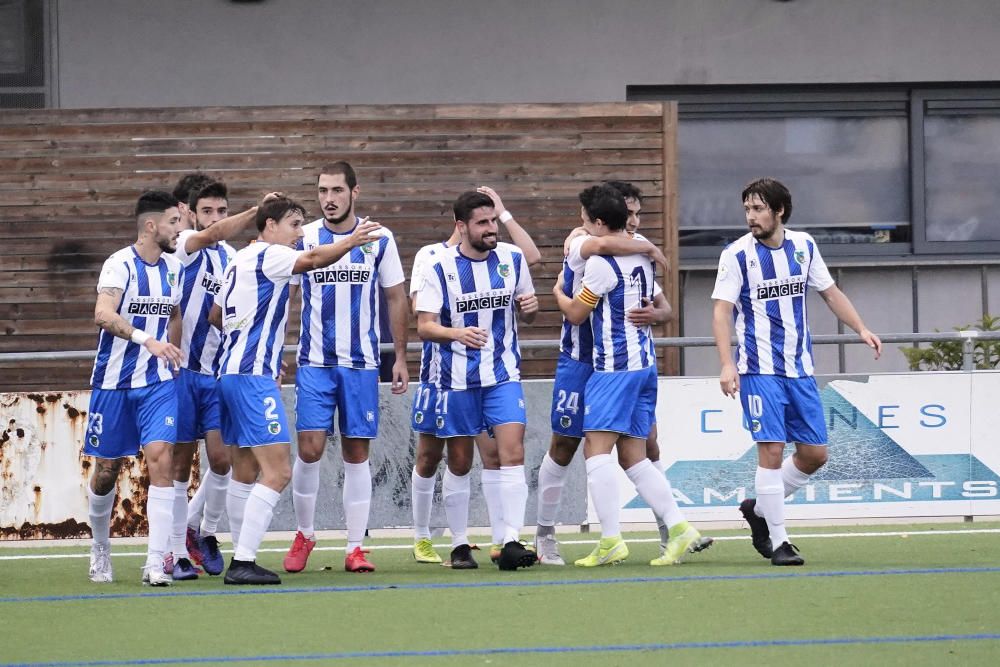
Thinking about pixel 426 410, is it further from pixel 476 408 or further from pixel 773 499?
pixel 773 499

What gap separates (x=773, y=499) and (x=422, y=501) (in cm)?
208

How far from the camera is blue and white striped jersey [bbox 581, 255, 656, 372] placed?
29.2ft

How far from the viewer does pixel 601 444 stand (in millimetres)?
8898

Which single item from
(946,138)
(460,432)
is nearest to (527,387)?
(460,432)

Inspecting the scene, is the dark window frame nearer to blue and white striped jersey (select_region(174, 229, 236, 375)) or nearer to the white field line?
the white field line

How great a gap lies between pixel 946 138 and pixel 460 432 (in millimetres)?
10256

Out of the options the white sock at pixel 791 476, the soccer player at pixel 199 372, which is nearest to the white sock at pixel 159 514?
the soccer player at pixel 199 372

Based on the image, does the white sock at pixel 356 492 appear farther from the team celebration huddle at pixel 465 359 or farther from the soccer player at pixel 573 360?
the soccer player at pixel 573 360

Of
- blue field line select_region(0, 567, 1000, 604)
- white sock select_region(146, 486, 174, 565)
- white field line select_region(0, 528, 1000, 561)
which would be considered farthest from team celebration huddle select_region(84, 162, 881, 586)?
white field line select_region(0, 528, 1000, 561)

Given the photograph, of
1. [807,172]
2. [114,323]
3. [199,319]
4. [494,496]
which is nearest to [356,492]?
[494,496]

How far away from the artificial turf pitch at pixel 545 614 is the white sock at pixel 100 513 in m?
0.29

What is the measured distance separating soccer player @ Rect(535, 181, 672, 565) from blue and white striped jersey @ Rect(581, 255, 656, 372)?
6 centimetres

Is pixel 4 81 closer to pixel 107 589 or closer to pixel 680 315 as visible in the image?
pixel 680 315

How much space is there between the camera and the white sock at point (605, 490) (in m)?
8.94
